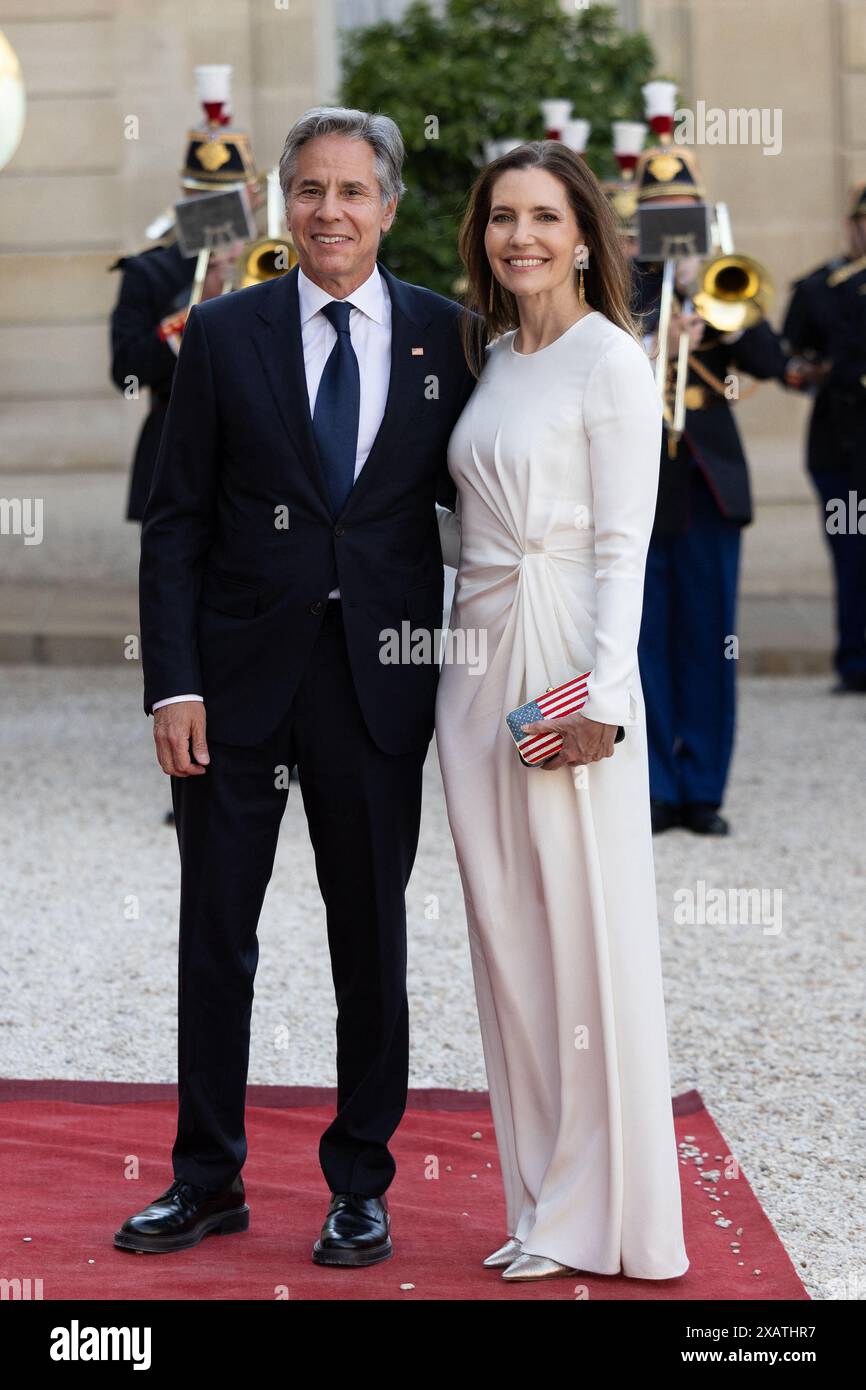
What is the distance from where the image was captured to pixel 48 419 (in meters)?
12.7

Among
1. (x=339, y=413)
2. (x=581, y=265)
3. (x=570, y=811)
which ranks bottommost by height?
(x=570, y=811)

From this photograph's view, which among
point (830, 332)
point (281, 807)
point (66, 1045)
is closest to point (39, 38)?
point (830, 332)

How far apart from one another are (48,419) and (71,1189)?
9.50m

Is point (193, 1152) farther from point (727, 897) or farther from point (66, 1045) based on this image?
point (727, 897)

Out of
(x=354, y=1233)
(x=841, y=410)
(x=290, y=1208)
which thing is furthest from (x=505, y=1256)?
(x=841, y=410)

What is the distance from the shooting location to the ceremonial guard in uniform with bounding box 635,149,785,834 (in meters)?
6.90

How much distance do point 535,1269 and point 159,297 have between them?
441cm

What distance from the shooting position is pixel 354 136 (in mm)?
3348

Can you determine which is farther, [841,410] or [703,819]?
[841,410]

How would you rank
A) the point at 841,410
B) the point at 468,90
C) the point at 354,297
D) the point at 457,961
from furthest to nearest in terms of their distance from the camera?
the point at 468,90, the point at 841,410, the point at 457,961, the point at 354,297

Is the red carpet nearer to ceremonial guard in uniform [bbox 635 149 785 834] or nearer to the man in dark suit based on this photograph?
the man in dark suit

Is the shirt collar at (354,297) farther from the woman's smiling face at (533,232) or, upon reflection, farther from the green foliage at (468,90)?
the green foliage at (468,90)

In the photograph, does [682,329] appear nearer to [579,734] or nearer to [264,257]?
[264,257]

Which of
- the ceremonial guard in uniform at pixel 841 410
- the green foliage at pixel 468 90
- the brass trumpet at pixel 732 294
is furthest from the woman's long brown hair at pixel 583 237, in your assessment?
the green foliage at pixel 468 90
